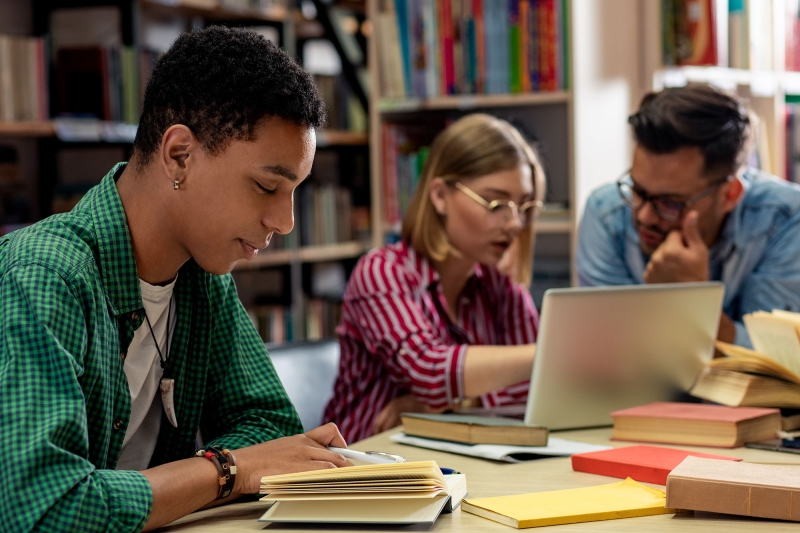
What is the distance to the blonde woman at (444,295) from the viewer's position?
5.90ft

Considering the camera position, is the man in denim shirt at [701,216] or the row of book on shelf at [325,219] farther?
the row of book on shelf at [325,219]

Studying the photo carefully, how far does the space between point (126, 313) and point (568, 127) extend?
1838 millimetres

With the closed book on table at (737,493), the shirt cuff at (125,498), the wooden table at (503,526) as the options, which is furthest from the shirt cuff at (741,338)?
the shirt cuff at (125,498)

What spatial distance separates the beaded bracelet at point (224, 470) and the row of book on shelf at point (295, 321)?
2.30 meters

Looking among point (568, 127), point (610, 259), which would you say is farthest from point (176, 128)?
point (568, 127)

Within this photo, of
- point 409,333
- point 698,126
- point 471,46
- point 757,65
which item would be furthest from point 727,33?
point 409,333

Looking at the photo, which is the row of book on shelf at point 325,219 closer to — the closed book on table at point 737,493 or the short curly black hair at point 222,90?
the short curly black hair at point 222,90

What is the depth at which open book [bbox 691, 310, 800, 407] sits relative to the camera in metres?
1.53

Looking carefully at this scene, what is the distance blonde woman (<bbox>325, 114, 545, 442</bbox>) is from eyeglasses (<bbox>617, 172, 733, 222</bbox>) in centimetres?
21

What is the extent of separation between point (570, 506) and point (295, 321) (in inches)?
106

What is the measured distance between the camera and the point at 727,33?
305 centimetres

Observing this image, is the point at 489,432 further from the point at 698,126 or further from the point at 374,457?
the point at 698,126

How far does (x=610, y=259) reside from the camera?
2141 mm

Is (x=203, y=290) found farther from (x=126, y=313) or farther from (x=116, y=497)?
(x=116, y=497)
